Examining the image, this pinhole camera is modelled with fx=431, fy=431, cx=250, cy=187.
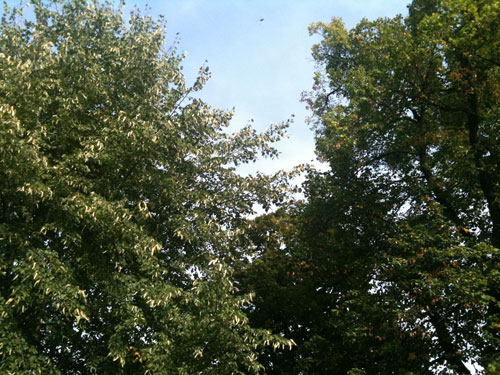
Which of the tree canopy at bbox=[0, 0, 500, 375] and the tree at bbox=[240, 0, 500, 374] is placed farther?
the tree at bbox=[240, 0, 500, 374]

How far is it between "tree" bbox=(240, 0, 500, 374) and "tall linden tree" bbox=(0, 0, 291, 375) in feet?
12.4

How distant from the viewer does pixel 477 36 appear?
1557 centimetres

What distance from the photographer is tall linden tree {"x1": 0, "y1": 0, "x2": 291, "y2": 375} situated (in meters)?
11.0

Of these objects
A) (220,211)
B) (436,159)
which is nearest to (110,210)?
(220,211)

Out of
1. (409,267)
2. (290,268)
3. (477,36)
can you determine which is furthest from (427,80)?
(290,268)

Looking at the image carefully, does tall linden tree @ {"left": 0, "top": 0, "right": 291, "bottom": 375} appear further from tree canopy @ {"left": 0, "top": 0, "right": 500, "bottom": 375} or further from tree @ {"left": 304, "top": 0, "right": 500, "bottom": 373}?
tree @ {"left": 304, "top": 0, "right": 500, "bottom": 373}

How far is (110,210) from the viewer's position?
37.8ft

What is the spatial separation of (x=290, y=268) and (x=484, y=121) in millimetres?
10542

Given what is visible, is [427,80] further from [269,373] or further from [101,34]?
[269,373]

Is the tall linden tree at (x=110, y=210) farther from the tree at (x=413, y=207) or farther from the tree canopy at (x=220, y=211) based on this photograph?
the tree at (x=413, y=207)

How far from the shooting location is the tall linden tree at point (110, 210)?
36.1ft

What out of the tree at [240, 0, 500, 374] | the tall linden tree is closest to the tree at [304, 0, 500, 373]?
the tree at [240, 0, 500, 374]

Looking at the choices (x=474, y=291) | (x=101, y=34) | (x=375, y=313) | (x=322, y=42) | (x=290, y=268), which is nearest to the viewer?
(x=474, y=291)

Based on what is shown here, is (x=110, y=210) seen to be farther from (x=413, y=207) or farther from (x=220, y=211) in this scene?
(x=413, y=207)
